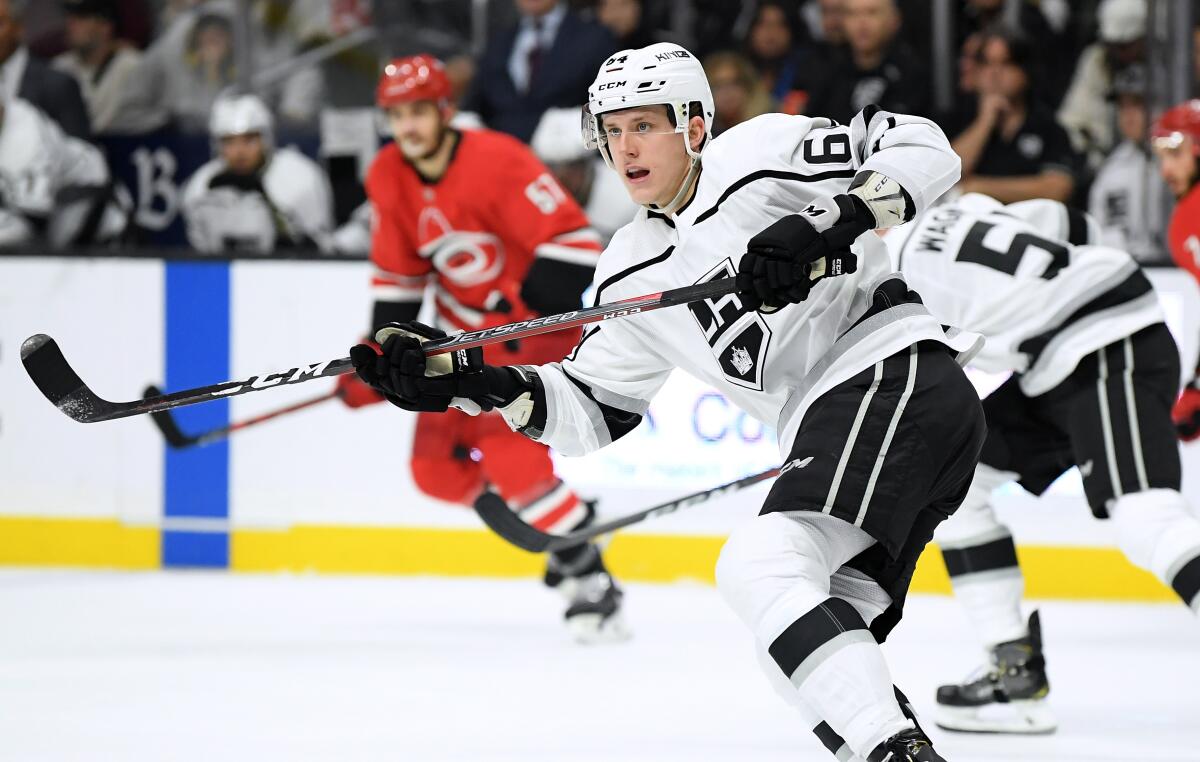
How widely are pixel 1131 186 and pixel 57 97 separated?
3703mm

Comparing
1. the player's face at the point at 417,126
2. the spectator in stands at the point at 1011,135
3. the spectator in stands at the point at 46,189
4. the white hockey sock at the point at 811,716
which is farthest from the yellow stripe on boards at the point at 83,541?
the white hockey sock at the point at 811,716

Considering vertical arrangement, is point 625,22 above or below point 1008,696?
above

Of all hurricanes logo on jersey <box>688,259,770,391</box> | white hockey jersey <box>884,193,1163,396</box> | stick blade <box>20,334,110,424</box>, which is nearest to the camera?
hurricanes logo on jersey <box>688,259,770,391</box>

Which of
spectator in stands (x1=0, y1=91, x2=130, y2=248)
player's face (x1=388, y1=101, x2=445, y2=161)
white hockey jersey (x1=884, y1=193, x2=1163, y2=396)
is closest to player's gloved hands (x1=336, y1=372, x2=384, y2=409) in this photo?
player's face (x1=388, y1=101, x2=445, y2=161)

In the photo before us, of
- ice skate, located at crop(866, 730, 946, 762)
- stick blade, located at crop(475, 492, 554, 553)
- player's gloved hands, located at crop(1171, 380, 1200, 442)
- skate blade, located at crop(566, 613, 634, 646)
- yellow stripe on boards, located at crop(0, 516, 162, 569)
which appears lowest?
yellow stripe on boards, located at crop(0, 516, 162, 569)

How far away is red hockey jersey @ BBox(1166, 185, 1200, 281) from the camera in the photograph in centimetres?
392

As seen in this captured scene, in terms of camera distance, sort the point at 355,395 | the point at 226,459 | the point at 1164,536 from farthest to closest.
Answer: the point at 226,459, the point at 355,395, the point at 1164,536

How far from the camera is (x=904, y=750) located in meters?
2.14

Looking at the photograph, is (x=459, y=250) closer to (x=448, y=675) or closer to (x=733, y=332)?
(x=448, y=675)

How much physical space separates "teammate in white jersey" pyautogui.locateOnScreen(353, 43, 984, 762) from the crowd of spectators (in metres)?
2.73

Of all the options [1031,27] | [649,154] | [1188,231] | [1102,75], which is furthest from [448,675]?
[1031,27]

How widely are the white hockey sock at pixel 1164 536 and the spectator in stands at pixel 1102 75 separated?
232 centimetres

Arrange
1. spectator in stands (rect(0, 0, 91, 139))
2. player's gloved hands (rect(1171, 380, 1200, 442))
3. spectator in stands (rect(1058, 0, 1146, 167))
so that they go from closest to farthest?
player's gloved hands (rect(1171, 380, 1200, 442)), spectator in stands (rect(1058, 0, 1146, 167)), spectator in stands (rect(0, 0, 91, 139))

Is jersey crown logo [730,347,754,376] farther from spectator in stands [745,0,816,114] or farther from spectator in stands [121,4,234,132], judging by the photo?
spectator in stands [121,4,234,132]
